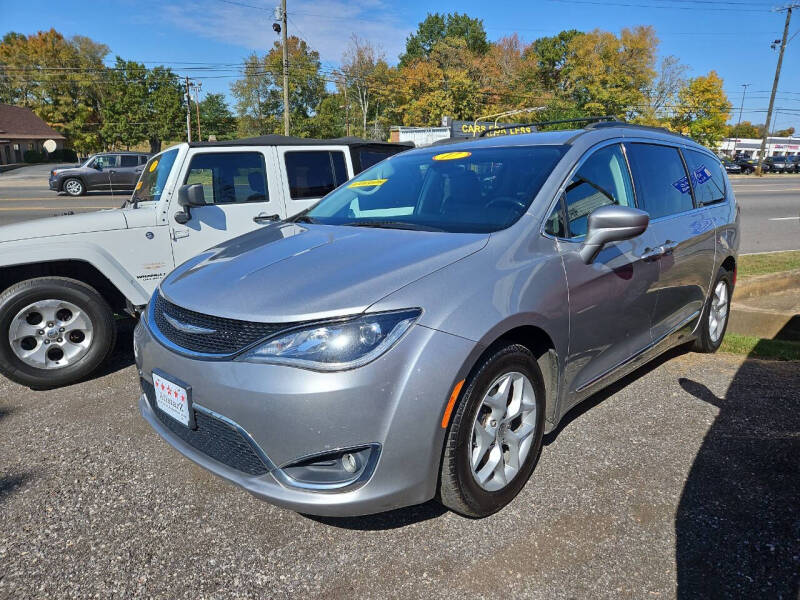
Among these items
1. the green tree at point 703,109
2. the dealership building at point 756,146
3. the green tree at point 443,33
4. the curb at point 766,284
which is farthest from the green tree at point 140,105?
the dealership building at point 756,146

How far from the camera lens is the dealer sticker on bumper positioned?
88.1 inches

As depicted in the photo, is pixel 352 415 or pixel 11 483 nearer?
pixel 352 415

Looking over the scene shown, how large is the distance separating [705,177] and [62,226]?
4965 millimetres

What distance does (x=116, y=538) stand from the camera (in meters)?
2.39

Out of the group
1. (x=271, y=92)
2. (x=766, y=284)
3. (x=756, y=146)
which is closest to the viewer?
(x=766, y=284)

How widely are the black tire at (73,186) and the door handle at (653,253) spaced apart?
26.0m

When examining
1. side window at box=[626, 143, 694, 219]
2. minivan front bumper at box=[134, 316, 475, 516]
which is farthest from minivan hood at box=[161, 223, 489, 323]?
side window at box=[626, 143, 694, 219]

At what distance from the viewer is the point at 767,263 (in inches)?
311

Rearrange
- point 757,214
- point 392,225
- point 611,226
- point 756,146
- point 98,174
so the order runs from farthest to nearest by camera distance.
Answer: point 756,146, point 98,174, point 757,214, point 392,225, point 611,226

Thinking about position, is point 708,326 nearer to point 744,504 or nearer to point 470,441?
point 744,504

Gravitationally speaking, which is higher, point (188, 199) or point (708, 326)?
point (188, 199)

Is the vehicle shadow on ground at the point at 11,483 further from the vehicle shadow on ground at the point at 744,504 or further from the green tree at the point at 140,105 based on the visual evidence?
the green tree at the point at 140,105

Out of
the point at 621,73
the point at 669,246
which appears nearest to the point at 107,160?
the point at 669,246

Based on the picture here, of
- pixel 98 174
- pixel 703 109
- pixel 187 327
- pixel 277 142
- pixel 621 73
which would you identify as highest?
pixel 621 73
